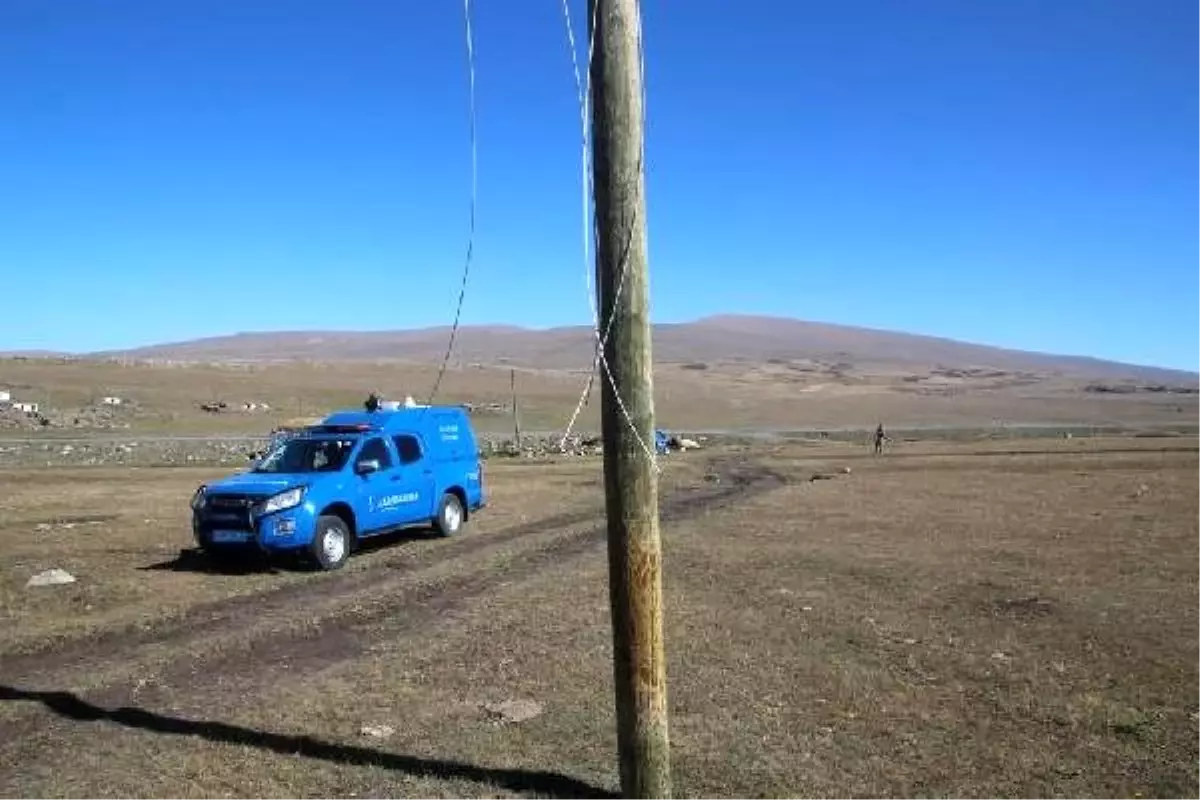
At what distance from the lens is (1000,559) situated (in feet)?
49.0

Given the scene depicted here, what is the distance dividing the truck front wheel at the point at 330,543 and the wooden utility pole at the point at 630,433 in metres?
9.95

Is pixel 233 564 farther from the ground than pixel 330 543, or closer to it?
closer to it

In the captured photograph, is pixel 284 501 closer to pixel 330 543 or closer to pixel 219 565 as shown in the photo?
pixel 330 543

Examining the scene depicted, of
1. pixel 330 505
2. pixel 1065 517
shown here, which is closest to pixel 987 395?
pixel 1065 517

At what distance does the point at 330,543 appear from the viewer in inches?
600

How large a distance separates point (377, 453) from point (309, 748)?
32.2ft

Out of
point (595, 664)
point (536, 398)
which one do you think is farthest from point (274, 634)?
point (536, 398)

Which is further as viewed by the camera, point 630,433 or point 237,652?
point 237,652

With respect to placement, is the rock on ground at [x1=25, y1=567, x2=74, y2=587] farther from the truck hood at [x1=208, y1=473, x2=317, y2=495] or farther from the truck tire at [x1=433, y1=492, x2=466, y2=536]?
the truck tire at [x1=433, y1=492, x2=466, y2=536]

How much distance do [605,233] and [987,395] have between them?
129m

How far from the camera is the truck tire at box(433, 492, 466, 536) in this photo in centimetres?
1833

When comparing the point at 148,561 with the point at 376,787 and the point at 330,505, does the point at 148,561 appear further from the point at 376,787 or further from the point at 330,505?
the point at 376,787

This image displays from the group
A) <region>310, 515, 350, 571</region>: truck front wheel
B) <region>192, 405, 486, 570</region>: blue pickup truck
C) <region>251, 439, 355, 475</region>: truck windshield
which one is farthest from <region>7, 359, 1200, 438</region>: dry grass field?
<region>310, 515, 350, 571</region>: truck front wheel

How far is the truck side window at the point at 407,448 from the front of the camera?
1740cm
